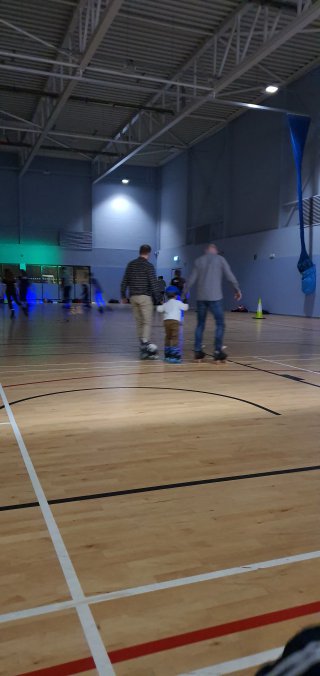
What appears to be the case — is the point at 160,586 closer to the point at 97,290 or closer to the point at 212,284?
the point at 212,284

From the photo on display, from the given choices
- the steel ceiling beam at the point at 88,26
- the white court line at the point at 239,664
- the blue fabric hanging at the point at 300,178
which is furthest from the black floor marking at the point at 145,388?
the blue fabric hanging at the point at 300,178

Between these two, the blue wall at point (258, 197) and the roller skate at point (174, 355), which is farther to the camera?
the blue wall at point (258, 197)

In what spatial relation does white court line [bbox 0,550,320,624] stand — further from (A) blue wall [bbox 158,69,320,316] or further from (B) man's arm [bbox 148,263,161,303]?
(A) blue wall [bbox 158,69,320,316]

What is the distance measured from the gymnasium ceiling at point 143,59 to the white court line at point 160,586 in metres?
11.8

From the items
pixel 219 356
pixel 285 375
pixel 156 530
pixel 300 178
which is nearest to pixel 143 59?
pixel 300 178

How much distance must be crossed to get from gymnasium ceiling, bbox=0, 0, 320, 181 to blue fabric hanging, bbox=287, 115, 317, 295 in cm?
158

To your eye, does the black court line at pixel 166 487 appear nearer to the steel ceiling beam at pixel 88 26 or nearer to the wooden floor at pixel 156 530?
the wooden floor at pixel 156 530

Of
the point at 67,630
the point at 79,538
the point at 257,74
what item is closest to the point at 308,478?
the point at 79,538

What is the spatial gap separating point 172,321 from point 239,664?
5569mm

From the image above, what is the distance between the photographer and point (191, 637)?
4.83 feet

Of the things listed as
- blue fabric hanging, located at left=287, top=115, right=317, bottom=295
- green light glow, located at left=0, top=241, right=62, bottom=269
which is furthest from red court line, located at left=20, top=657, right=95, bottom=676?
green light glow, located at left=0, top=241, right=62, bottom=269

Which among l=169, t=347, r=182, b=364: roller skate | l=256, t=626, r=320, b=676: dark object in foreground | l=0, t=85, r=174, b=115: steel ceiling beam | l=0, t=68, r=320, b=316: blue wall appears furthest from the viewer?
l=0, t=68, r=320, b=316: blue wall

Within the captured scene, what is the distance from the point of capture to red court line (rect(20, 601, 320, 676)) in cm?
134

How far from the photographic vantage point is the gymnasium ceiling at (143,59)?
12844 mm
